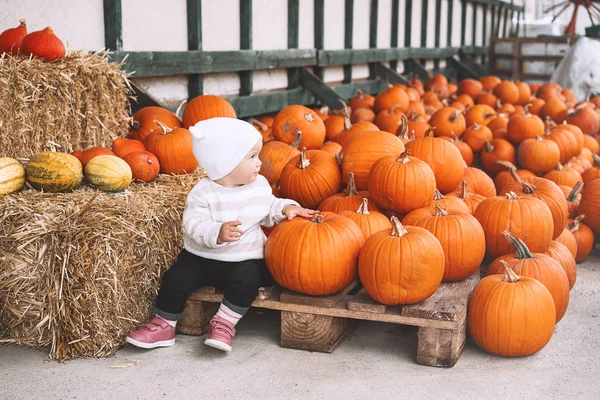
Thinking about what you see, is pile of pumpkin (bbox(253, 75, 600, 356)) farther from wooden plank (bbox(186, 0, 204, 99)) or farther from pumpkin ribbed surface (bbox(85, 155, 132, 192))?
wooden plank (bbox(186, 0, 204, 99))

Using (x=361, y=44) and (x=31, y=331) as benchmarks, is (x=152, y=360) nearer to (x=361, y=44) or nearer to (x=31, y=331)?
(x=31, y=331)

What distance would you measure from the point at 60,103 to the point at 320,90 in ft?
13.4

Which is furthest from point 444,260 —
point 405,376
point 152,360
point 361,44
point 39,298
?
point 361,44

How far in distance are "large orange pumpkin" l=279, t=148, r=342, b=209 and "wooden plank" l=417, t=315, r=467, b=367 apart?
1160 mm

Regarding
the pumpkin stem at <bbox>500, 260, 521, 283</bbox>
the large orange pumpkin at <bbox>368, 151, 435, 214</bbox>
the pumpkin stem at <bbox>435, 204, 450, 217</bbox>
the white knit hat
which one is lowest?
the pumpkin stem at <bbox>500, 260, 521, 283</bbox>

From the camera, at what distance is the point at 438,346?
3.26 metres

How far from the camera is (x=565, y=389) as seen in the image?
307 cm

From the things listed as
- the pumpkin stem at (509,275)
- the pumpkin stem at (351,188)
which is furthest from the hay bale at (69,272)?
the pumpkin stem at (509,275)

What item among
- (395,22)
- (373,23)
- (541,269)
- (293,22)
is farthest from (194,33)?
(395,22)

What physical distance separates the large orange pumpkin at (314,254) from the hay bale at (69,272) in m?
0.65

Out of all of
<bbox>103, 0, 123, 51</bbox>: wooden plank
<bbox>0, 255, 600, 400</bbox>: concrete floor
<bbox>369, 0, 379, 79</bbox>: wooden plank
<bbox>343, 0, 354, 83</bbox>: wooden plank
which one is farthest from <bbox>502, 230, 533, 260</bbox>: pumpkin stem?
<bbox>369, 0, 379, 79</bbox>: wooden plank

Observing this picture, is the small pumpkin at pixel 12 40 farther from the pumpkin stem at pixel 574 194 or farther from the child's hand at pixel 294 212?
the pumpkin stem at pixel 574 194

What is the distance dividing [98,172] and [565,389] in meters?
2.43

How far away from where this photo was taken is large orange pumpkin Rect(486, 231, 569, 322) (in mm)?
3619
